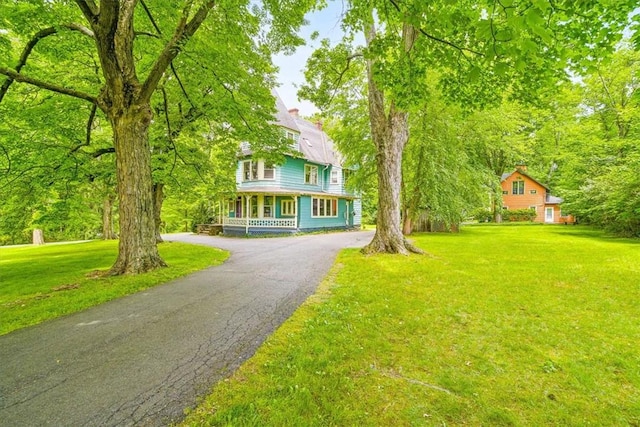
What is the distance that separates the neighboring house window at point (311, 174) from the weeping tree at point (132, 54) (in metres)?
13.1

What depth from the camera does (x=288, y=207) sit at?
21703mm

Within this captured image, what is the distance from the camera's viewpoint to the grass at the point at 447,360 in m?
2.40

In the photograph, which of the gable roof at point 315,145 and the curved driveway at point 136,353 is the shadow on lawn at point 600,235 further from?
the curved driveway at point 136,353

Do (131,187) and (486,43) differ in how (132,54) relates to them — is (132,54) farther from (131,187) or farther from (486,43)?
(486,43)

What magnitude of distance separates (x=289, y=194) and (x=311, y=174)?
3990 mm

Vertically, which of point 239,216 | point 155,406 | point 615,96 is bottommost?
point 155,406

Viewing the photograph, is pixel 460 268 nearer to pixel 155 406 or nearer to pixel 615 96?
pixel 155 406

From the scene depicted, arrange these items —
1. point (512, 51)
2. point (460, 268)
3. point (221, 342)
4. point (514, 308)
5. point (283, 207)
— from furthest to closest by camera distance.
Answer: point (283, 207) < point (460, 268) < point (514, 308) < point (221, 342) < point (512, 51)

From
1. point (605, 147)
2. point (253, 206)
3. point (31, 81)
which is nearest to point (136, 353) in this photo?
point (31, 81)

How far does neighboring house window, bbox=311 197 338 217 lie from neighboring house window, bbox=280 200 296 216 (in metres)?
1.65

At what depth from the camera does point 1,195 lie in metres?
8.43

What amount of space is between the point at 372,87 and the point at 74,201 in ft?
36.6

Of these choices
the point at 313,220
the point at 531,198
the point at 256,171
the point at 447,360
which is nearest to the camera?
the point at 447,360

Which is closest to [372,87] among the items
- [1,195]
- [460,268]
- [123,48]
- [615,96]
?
[460,268]
